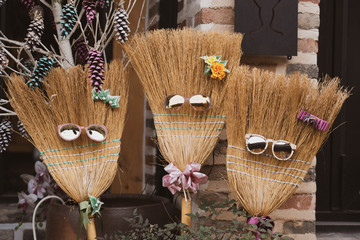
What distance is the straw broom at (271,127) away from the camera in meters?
1.57

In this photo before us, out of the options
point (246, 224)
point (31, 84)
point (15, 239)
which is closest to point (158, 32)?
point (31, 84)

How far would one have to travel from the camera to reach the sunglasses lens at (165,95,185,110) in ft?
Result: 5.49

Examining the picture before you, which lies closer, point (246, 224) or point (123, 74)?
point (246, 224)

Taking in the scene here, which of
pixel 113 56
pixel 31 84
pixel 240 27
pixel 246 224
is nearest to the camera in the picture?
pixel 246 224

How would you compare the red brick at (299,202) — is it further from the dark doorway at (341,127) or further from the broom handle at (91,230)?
the broom handle at (91,230)

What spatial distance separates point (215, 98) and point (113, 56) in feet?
2.78

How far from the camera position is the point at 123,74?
1758mm

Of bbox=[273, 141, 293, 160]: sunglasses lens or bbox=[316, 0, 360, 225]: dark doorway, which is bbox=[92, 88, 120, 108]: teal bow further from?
bbox=[316, 0, 360, 225]: dark doorway

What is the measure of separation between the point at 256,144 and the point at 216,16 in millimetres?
563

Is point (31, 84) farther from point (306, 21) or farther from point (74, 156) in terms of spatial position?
point (306, 21)

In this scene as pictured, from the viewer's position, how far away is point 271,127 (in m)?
1.59

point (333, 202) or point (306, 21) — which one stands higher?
point (306, 21)

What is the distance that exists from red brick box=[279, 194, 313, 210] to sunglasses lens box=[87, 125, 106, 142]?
2.49 ft

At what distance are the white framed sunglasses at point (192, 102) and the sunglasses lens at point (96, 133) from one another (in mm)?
238
